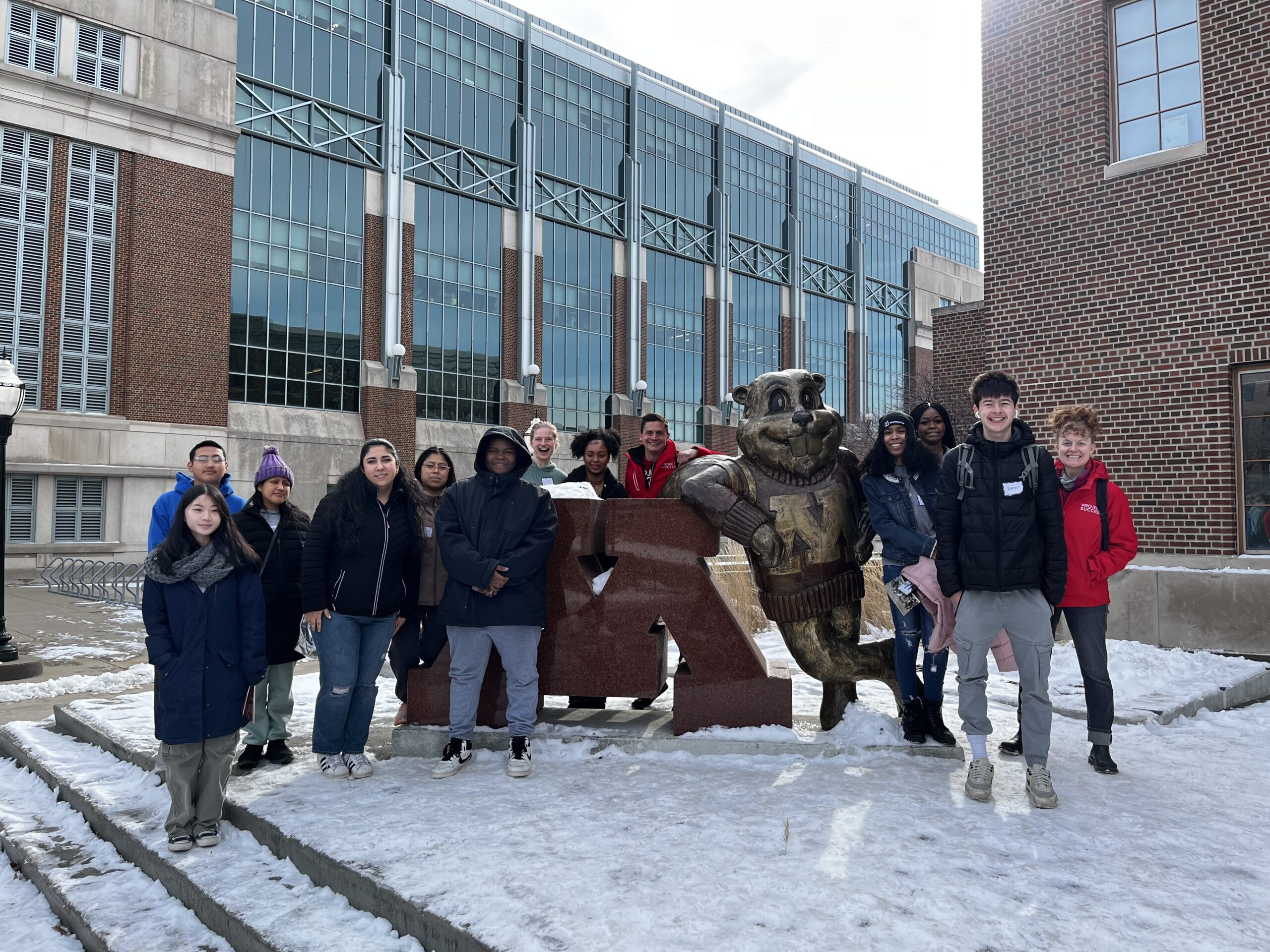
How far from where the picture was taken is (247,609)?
3734 mm

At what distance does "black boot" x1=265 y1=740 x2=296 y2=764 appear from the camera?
4555 mm

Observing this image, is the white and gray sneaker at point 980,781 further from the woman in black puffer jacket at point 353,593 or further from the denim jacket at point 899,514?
the woman in black puffer jacket at point 353,593

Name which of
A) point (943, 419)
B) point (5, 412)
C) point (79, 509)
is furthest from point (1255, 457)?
point (79, 509)

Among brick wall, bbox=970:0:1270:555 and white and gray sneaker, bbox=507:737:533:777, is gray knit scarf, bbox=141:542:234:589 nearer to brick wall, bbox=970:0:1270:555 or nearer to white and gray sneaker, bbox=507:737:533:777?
white and gray sneaker, bbox=507:737:533:777

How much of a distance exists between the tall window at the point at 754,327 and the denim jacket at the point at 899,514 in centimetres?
3597

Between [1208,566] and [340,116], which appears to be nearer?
[1208,566]

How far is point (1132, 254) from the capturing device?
9.00 m

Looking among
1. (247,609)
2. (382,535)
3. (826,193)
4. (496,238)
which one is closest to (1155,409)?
(382,535)

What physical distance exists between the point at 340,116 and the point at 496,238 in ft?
21.7

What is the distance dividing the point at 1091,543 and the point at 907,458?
1032mm

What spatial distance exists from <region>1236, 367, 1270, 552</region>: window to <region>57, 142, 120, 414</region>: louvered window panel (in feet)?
75.4

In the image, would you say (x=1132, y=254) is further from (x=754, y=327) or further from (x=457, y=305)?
(x=754, y=327)

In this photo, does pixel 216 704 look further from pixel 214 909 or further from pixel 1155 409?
pixel 1155 409

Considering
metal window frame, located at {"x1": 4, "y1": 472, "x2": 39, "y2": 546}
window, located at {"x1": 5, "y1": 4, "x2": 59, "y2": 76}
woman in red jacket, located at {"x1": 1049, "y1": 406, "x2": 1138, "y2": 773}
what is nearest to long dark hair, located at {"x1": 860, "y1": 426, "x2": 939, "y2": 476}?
woman in red jacket, located at {"x1": 1049, "y1": 406, "x2": 1138, "y2": 773}
